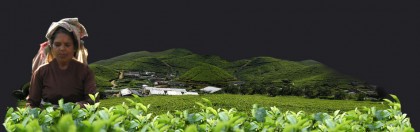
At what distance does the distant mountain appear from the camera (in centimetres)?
1074

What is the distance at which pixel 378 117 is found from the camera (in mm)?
3998

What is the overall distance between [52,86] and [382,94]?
7390 millimetres

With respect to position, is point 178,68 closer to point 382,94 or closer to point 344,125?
point 382,94

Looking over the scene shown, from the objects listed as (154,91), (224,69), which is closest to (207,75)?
(224,69)

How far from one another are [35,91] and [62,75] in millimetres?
298

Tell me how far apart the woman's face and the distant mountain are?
5.51 m

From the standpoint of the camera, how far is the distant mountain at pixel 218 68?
35.2 ft

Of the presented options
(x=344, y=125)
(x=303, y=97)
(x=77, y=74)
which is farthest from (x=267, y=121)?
(x=303, y=97)

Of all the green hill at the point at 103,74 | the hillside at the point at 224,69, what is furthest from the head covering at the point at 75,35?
the hillside at the point at 224,69

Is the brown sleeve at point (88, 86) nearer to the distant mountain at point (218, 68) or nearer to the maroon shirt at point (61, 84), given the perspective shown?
the maroon shirt at point (61, 84)

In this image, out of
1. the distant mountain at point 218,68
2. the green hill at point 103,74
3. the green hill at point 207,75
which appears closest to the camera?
the green hill at point 103,74

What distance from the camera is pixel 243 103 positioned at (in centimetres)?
882

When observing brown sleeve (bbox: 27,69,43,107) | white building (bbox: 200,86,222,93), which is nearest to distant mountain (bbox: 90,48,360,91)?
white building (bbox: 200,86,222,93)

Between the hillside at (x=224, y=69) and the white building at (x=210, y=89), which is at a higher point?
the hillside at (x=224, y=69)
